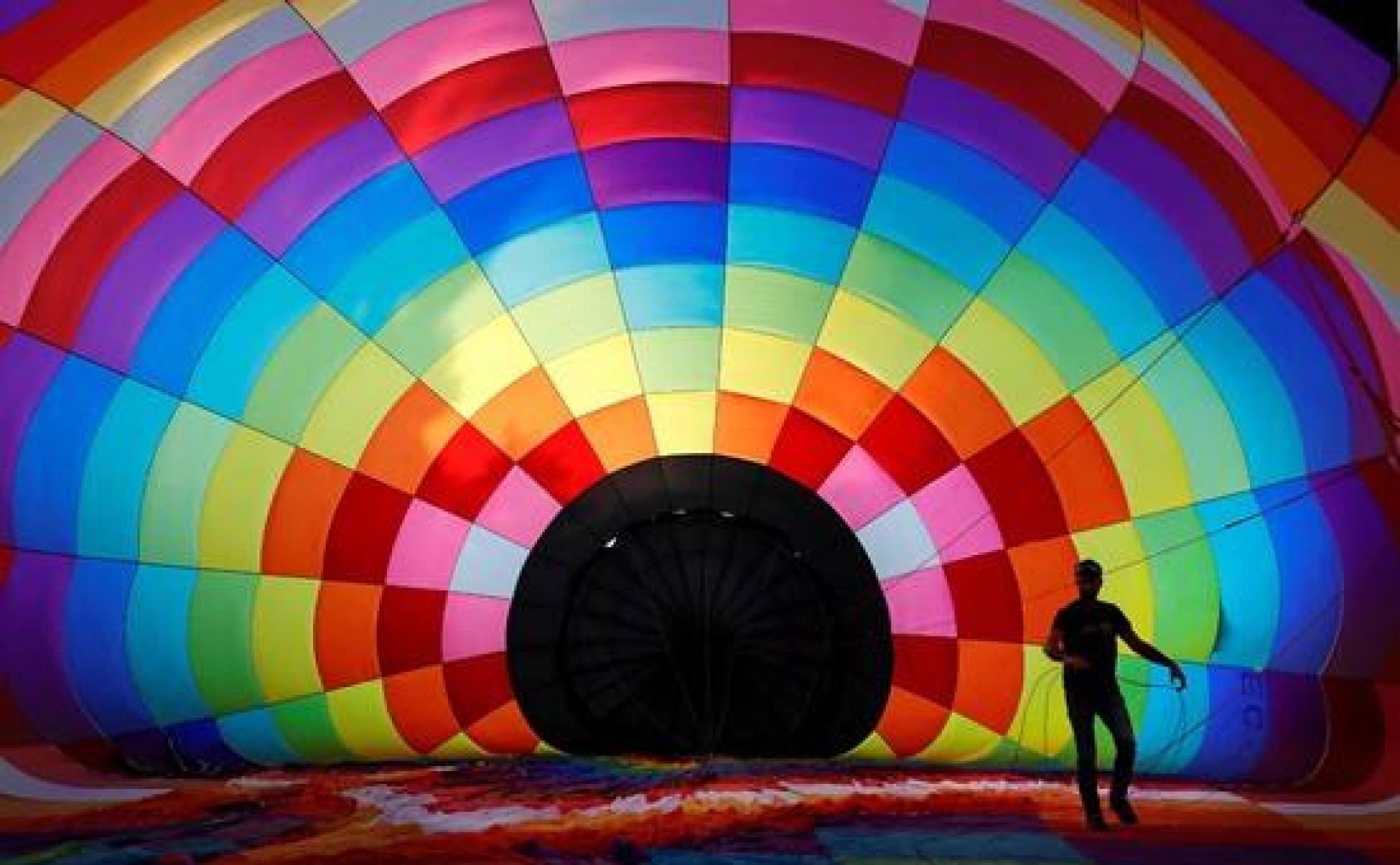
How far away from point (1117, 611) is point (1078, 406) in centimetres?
151

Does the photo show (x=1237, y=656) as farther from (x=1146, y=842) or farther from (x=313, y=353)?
(x=313, y=353)

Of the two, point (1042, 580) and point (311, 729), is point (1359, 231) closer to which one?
point (1042, 580)

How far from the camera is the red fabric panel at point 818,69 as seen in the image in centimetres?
543

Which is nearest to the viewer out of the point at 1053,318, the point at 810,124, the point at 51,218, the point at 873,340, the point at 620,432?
the point at 51,218

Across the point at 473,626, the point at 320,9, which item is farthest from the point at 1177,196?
the point at 473,626

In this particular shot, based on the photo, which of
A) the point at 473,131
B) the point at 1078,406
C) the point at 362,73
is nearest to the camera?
the point at 362,73

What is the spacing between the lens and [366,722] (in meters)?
6.75

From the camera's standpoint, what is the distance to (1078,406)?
6293 millimetres

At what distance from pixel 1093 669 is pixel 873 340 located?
2168mm

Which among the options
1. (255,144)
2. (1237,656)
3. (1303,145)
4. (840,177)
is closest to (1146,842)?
(1237,656)

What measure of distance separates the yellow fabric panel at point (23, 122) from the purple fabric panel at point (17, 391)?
0.78m

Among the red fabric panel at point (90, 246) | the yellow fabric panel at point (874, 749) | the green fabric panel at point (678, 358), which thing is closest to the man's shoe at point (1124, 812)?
the yellow fabric panel at point (874, 749)

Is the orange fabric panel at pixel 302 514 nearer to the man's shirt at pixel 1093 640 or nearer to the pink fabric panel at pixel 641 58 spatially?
the pink fabric panel at pixel 641 58

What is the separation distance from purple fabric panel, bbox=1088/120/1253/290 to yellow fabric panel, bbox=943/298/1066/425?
3.08ft
